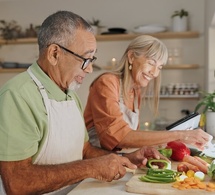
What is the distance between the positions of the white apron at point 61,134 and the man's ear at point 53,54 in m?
0.09

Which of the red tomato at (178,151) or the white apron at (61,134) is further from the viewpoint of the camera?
the red tomato at (178,151)

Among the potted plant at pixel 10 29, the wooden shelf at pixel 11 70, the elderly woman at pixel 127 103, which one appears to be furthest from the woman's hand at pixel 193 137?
the potted plant at pixel 10 29

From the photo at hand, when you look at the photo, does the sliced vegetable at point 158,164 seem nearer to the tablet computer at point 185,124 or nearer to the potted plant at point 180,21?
the tablet computer at point 185,124

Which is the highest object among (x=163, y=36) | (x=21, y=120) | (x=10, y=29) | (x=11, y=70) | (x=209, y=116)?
(x=10, y=29)

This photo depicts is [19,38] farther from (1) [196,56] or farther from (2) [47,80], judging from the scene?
(2) [47,80]

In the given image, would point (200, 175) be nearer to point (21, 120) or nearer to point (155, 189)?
point (155, 189)

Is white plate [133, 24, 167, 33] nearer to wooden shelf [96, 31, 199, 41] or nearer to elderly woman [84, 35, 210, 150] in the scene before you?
wooden shelf [96, 31, 199, 41]

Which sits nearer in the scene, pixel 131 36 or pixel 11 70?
pixel 131 36

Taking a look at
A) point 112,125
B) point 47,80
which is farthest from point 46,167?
point 112,125

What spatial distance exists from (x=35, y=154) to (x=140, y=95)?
0.99 meters

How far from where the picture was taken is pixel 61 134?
1.14m

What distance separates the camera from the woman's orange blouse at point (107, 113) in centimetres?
150

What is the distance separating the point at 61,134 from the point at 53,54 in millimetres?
284

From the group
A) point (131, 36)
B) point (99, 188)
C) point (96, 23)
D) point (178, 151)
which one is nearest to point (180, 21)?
point (131, 36)
